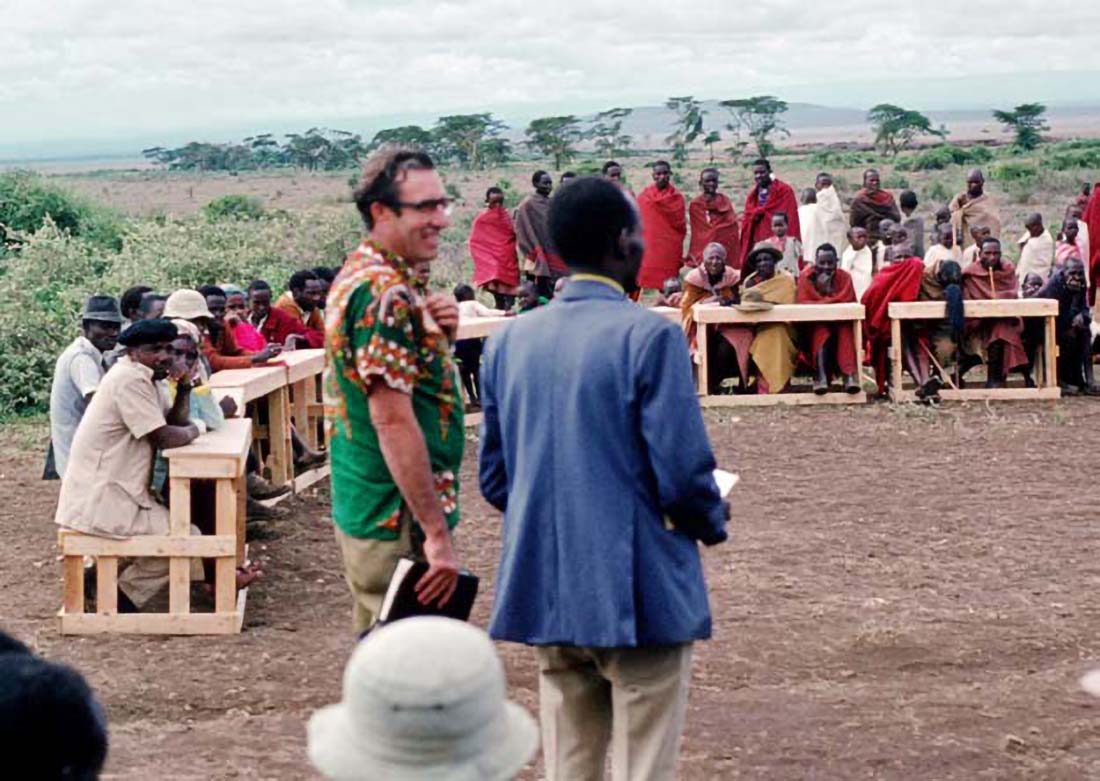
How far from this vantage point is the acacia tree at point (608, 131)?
222 ft

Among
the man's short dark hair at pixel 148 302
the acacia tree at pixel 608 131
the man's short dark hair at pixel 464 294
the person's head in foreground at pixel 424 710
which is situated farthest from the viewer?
the acacia tree at pixel 608 131

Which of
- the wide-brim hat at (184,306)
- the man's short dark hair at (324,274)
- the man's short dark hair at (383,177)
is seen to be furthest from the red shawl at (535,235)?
the man's short dark hair at (383,177)

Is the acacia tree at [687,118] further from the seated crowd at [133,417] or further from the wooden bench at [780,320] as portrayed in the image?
the seated crowd at [133,417]

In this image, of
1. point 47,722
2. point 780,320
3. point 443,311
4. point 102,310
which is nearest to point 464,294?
point 780,320

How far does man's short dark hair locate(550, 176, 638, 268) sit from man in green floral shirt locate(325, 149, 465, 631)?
18.2 inches

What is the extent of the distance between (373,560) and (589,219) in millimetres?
1049

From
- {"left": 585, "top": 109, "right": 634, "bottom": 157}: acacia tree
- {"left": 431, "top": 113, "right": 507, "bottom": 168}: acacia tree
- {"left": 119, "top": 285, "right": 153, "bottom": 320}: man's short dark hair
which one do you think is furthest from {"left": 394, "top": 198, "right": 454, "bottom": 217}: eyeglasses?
{"left": 585, "top": 109, "right": 634, "bottom": 157}: acacia tree

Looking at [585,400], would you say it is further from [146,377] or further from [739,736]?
[146,377]

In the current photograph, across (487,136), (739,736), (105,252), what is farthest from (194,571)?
(487,136)

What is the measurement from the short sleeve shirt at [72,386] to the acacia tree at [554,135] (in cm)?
5485

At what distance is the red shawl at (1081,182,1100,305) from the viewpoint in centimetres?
1535

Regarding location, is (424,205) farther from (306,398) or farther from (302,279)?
(302,279)

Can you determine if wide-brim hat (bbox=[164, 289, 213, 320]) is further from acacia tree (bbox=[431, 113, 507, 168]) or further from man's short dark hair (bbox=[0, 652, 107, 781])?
acacia tree (bbox=[431, 113, 507, 168])

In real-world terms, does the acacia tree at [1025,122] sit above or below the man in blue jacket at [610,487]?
above
